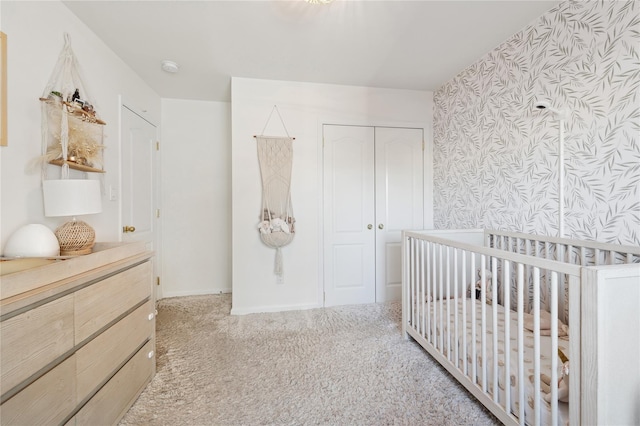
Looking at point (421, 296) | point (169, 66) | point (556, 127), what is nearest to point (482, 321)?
point (421, 296)

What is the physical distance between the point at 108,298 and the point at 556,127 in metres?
2.71

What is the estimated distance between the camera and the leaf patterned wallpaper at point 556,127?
1.36 meters

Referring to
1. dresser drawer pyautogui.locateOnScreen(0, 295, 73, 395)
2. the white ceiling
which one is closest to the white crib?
the white ceiling

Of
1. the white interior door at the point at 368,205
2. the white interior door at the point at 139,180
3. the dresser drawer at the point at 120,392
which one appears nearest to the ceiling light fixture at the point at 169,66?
the white interior door at the point at 139,180

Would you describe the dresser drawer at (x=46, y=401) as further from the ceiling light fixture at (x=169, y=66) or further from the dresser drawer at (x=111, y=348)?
the ceiling light fixture at (x=169, y=66)

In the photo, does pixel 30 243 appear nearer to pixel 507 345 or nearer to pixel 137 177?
pixel 137 177

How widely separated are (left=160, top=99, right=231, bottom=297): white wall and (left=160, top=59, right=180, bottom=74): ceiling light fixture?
2.47 feet

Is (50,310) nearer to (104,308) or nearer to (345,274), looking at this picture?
(104,308)

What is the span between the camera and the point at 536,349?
1.01 m

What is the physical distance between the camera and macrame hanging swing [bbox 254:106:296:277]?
2.56 metres

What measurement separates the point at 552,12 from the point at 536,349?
202 centimetres

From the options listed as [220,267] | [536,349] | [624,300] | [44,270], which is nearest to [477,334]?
[536,349]

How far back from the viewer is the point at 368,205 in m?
2.87

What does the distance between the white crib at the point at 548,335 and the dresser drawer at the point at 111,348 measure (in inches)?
67.0
